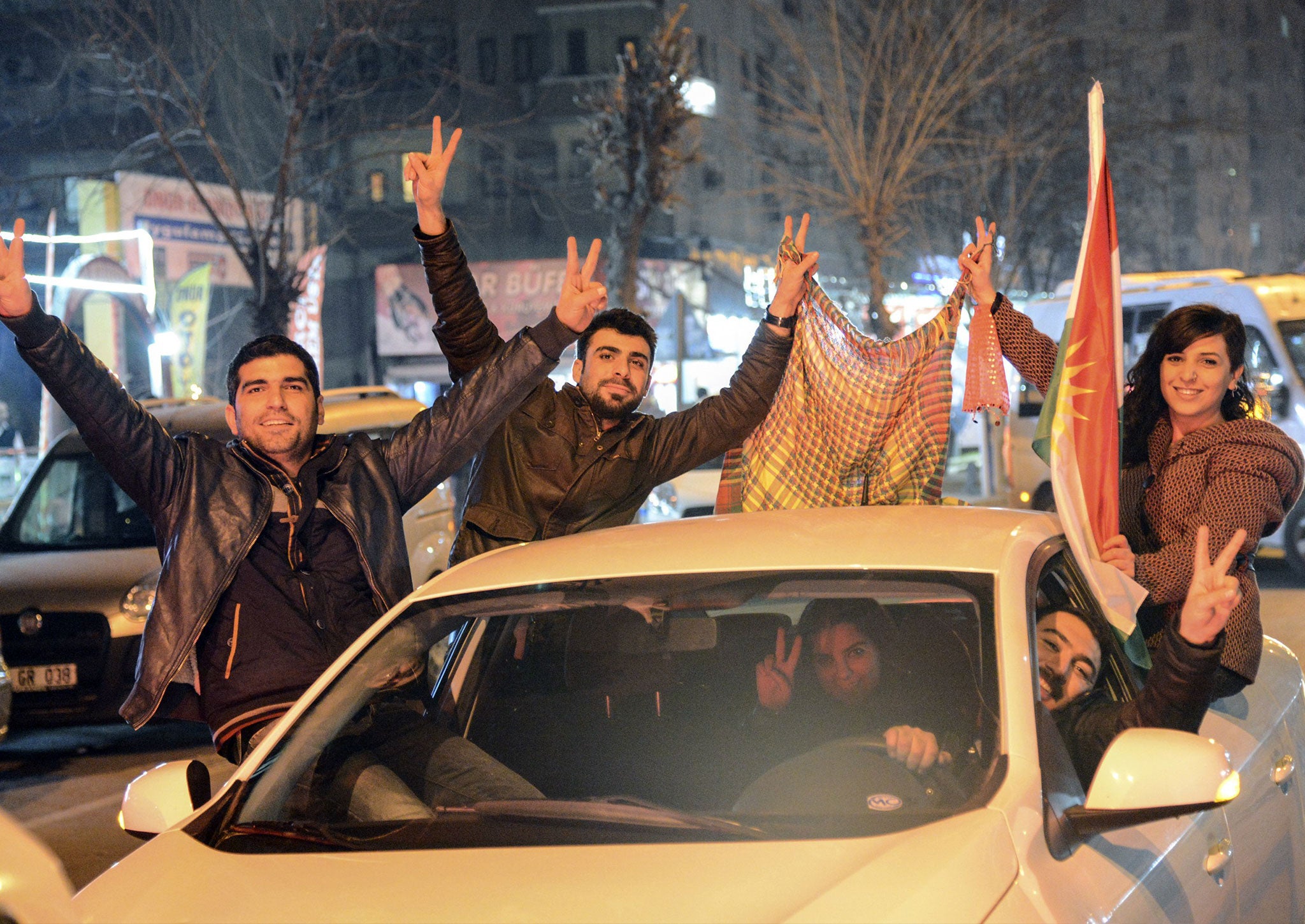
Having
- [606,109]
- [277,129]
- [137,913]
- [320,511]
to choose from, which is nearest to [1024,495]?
[606,109]

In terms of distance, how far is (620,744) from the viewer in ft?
10.2

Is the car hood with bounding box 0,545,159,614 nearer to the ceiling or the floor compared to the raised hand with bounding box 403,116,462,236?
nearer to the floor

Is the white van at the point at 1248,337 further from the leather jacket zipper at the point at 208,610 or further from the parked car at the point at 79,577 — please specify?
the leather jacket zipper at the point at 208,610

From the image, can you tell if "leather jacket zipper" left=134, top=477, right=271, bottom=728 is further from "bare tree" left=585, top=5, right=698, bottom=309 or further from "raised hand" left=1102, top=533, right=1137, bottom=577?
"bare tree" left=585, top=5, right=698, bottom=309

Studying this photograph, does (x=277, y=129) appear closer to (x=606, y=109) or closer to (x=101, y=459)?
(x=606, y=109)

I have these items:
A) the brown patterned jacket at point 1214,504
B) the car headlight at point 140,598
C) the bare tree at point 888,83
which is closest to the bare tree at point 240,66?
the bare tree at point 888,83

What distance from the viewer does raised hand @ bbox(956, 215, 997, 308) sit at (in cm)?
459

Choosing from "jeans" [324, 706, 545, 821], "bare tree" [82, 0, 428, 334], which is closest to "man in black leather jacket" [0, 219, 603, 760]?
"jeans" [324, 706, 545, 821]

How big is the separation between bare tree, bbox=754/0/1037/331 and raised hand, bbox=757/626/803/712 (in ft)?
65.1

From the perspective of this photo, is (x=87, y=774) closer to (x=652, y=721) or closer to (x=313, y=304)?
(x=652, y=721)

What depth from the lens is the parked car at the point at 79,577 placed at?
7641 mm

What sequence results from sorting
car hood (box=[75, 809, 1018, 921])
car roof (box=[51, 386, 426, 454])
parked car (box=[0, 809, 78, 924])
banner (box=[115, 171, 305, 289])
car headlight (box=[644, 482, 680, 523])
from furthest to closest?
1. banner (box=[115, 171, 305, 289])
2. car headlight (box=[644, 482, 680, 523])
3. car roof (box=[51, 386, 426, 454])
4. car hood (box=[75, 809, 1018, 921])
5. parked car (box=[0, 809, 78, 924])

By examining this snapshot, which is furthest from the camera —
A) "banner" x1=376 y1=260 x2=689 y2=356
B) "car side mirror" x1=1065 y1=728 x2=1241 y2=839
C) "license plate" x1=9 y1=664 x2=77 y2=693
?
"banner" x1=376 y1=260 x2=689 y2=356

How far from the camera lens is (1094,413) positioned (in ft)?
11.4
